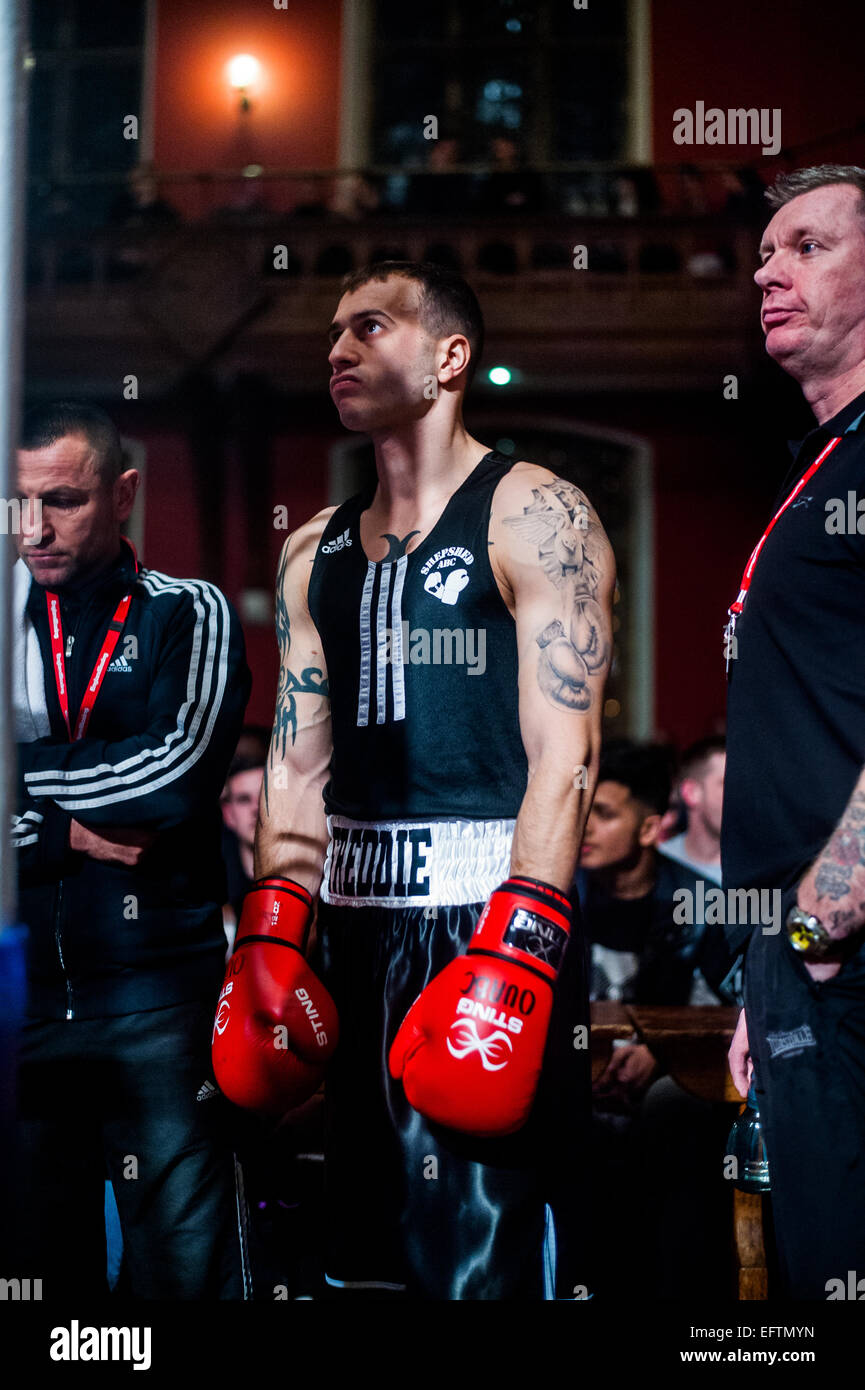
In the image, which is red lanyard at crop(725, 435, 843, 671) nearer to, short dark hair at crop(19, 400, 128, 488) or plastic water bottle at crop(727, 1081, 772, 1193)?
plastic water bottle at crop(727, 1081, 772, 1193)

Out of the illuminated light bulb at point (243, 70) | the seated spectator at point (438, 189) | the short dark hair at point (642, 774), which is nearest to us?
the short dark hair at point (642, 774)

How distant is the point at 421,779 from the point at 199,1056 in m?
0.66

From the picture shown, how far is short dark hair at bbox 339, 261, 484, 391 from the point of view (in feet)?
7.15

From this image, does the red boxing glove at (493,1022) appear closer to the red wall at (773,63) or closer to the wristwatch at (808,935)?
the wristwatch at (808,935)

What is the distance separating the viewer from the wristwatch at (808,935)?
1.60m

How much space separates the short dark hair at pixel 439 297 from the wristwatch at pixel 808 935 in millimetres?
1147

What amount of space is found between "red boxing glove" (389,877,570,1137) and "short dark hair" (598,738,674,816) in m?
2.00

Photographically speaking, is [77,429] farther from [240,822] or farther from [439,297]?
[240,822]

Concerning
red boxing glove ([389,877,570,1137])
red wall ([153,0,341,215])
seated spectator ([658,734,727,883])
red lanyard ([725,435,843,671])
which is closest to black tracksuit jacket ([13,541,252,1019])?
red boxing glove ([389,877,570,1137])

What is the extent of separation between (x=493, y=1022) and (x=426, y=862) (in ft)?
1.21

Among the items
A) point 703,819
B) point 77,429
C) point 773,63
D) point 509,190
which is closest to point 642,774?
point 703,819

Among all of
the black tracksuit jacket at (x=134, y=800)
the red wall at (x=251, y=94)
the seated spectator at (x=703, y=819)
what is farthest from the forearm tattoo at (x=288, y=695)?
the red wall at (x=251, y=94)

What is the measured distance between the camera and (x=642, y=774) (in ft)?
12.5

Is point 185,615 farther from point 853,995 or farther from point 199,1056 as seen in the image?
point 853,995
